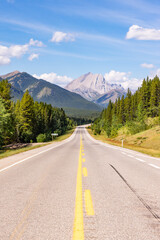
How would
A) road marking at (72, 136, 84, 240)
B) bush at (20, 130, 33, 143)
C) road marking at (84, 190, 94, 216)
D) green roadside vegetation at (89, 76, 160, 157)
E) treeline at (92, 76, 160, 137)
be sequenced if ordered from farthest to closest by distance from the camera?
1. treeline at (92, 76, 160, 137)
2. green roadside vegetation at (89, 76, 160, 157)
3. bush at (20, 130, 33, 143)
4. road marking at (84, 190, 94, 216)
5. road marking at (72, 136, 84, 240)

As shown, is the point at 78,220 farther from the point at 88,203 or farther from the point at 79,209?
the point at 88,203

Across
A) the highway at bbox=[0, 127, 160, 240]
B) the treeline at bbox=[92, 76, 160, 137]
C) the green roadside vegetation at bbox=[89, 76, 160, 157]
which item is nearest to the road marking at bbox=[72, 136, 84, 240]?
the highway at bbox=[0, 127, 160, 240]

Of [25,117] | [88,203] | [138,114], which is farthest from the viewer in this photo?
[138,114]

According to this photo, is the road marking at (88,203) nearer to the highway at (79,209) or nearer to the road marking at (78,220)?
the highway at (79,209)

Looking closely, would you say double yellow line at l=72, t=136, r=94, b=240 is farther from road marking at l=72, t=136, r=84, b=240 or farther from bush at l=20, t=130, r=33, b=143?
bush at l=20, t=130, r=33, b=143

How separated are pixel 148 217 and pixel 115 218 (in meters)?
0.63

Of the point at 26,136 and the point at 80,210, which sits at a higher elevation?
the point at 80,210

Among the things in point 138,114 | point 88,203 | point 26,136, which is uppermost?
point 138,114

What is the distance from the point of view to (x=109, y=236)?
9.45 feet

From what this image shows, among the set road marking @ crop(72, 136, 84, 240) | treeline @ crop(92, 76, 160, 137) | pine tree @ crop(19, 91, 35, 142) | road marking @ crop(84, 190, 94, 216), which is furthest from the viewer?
treeline @ crop(92, 76, 160, 137)

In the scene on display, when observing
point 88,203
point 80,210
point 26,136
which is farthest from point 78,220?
point 26,136

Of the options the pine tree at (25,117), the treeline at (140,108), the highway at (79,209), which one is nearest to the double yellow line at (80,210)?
the highway at (79,209)

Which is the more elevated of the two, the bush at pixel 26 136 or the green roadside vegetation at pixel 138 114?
the green roadside vegetation at pixel 138 114

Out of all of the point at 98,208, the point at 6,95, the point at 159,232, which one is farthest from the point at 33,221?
the point at 6,95
